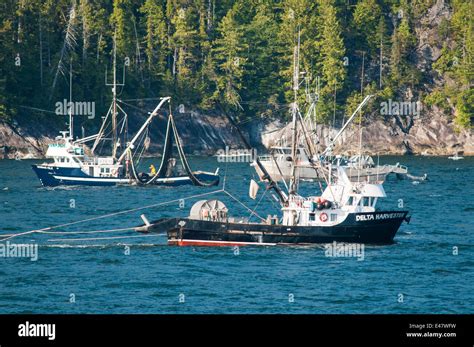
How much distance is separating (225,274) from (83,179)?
61455mm

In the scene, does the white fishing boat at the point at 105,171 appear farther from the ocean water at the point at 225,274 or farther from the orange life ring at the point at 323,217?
the orange life ring at the point at 323,217

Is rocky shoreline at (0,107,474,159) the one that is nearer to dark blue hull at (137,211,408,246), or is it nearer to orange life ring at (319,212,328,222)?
dark blue hull at (137,211,408,246)

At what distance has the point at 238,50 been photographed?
18025 centimetres

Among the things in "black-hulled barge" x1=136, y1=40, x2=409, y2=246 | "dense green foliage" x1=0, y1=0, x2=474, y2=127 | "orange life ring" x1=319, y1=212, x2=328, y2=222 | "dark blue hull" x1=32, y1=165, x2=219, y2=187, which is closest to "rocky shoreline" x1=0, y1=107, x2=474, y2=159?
"dense green foliage" x1=0, y1=0, x2=474, y2=127

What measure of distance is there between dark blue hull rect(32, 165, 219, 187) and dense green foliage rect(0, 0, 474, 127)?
48629 mm

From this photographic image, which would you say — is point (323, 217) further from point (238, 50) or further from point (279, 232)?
point (238, 50)

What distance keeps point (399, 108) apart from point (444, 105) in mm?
7358

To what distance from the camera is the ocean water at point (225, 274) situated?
163ft

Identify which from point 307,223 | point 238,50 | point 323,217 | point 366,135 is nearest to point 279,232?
point 307,223

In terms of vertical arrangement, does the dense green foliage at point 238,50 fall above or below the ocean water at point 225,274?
above

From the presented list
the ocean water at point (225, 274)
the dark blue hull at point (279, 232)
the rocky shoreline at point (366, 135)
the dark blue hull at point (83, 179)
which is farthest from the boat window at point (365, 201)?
the rocky shoreline at point (366, 135)

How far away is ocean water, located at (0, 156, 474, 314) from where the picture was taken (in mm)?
49656

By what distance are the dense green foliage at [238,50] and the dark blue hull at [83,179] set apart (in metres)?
48.6
